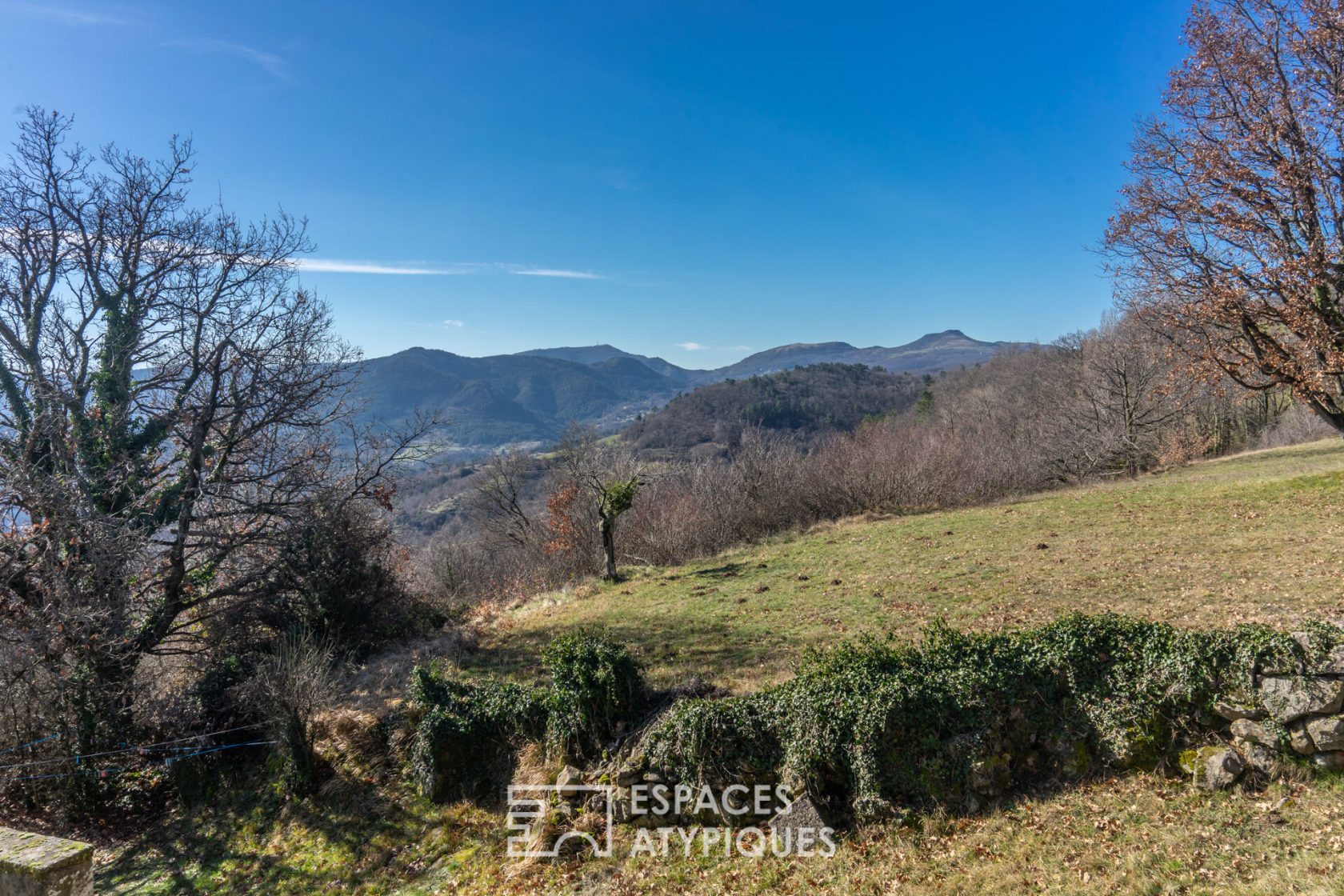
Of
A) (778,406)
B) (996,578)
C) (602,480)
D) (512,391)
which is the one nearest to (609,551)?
(602,480)

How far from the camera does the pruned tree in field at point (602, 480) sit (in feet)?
60.7

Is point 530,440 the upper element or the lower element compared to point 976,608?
upper

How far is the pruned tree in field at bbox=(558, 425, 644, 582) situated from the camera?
729 inches

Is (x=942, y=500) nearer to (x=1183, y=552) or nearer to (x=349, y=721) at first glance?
(x=1183, y=552)

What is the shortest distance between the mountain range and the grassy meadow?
3249 inches

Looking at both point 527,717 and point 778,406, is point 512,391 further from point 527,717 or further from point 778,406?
point 527,717

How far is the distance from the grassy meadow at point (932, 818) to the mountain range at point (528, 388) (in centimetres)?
8252

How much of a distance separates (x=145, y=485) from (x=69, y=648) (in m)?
3.50

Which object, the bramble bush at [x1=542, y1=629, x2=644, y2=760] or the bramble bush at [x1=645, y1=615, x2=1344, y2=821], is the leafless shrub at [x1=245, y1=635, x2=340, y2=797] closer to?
the bramble bush at [x1=542, y1=629, x2=644, y2=760]

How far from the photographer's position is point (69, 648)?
8758mm

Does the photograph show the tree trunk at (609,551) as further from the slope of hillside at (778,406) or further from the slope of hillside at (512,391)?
the slope of hillside at (512,391)

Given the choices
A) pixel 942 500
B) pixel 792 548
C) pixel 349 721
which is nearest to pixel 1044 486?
pixel 942 500

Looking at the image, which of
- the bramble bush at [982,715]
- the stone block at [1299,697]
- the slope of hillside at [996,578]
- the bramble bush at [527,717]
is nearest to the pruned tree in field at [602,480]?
the slope of hillside at [996,578]

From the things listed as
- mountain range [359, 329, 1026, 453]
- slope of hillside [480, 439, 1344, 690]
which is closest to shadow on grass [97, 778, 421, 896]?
slope of hillside [480, 439, 1344, 690]
